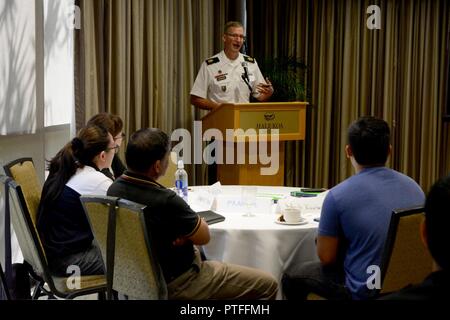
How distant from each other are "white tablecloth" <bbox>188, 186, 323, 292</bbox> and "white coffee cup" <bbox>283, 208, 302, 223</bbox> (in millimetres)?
40

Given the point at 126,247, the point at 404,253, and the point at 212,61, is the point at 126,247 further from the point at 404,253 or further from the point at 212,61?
the point at 212,61

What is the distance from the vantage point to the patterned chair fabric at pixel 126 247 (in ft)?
6.91

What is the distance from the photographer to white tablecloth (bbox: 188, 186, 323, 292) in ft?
8.48

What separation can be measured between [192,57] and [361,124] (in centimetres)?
338

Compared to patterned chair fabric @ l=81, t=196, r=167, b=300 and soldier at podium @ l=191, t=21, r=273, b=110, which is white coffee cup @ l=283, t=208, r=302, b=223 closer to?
patterned chair fabric @ l=81, t=196, r=167, b=300

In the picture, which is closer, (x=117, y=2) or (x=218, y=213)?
(x=218, y=213)

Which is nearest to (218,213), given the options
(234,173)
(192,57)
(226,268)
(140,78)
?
(226,268)

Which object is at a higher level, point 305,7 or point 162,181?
point 305,7

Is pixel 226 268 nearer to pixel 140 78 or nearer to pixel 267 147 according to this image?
pixel 267 147

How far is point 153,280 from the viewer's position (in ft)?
7.11

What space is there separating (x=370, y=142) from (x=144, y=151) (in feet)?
2.91

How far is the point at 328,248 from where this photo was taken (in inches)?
89.7

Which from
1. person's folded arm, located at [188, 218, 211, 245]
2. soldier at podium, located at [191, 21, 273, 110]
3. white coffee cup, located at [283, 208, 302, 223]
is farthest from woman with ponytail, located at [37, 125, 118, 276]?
soldier at podium, located at [191, 21, 273, 110]
